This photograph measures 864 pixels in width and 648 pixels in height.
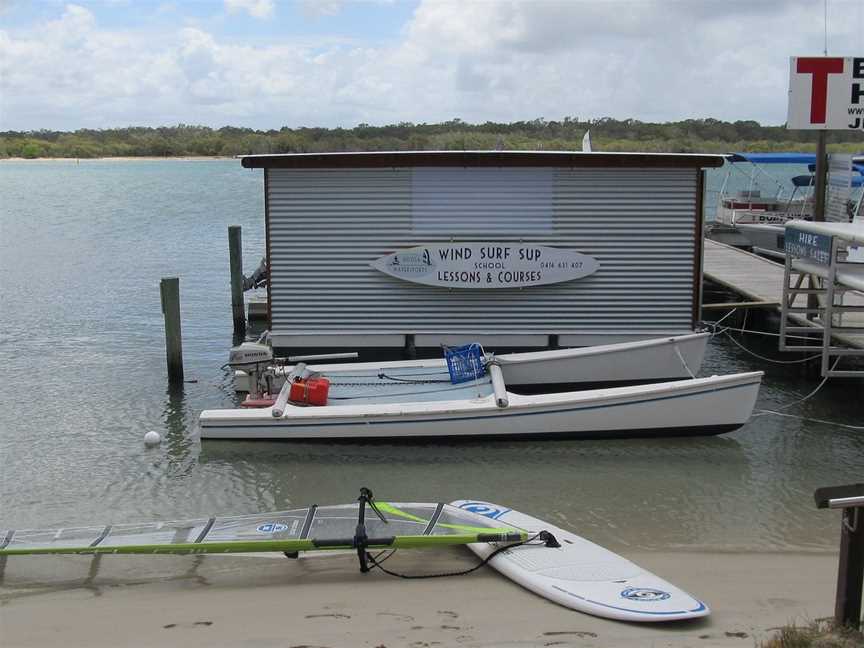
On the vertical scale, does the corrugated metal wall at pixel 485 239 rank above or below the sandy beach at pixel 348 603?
above

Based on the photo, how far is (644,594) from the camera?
8383 mm

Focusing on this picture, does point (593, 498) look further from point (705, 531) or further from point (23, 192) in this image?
point (23, 192)

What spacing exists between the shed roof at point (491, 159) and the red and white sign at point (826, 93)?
251 cm

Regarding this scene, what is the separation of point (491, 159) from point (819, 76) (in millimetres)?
6024

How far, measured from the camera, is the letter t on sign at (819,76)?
17188 millimetres

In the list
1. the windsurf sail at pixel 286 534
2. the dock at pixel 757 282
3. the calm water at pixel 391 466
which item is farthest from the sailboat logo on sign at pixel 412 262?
the windsurf sail at pixel 286 534

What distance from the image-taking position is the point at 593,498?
40.6 feet

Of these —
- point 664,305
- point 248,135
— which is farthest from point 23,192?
point 664,305

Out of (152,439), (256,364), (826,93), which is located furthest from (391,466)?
(826,93)

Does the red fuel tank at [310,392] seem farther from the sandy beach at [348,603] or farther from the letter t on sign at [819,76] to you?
Answer: the letter t on sign at [819,76]

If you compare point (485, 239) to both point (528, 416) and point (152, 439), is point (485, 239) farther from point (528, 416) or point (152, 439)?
point (152, 439)

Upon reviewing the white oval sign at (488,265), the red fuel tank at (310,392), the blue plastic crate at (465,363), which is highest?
the white oval sign at (488,265)

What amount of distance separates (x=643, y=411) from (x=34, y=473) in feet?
27.4

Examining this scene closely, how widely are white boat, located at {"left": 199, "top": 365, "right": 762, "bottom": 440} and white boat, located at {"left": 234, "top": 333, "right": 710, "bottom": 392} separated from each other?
1505mm
